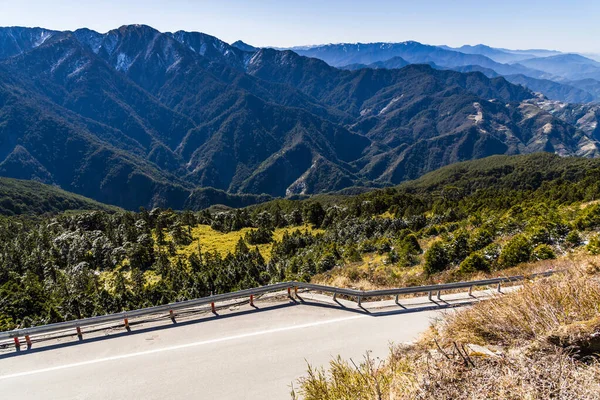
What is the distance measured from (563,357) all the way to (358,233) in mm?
49342

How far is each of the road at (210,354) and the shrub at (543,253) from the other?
1049 cm

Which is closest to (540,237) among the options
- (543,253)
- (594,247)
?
(543,253)

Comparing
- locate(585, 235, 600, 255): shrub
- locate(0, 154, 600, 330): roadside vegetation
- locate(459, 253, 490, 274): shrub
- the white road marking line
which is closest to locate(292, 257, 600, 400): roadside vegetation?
the white road marking line

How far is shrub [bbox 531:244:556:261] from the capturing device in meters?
19.9

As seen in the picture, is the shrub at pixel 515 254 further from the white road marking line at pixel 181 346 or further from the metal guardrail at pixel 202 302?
the white road marking line at pixel 181 346

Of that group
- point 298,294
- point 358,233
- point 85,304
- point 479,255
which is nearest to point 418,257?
point 479,255

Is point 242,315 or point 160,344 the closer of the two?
point 160,344

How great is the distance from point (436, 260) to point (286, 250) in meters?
40.2

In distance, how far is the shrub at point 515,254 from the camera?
2050 cm

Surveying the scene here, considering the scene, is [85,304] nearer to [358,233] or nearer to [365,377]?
[358,233]

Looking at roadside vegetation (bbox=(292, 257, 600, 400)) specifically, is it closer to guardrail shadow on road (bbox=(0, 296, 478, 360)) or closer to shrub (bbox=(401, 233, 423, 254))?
guardrail shadow on road (bbox=(0, 296, 478, 360))

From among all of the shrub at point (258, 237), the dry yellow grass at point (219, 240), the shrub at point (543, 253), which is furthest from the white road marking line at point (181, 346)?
the shrub at point (258, 237)

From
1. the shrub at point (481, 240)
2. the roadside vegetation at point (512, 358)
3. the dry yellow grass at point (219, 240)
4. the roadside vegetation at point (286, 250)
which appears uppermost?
the roadside vegetation at point (512, 358)

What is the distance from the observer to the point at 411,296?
1691cm
